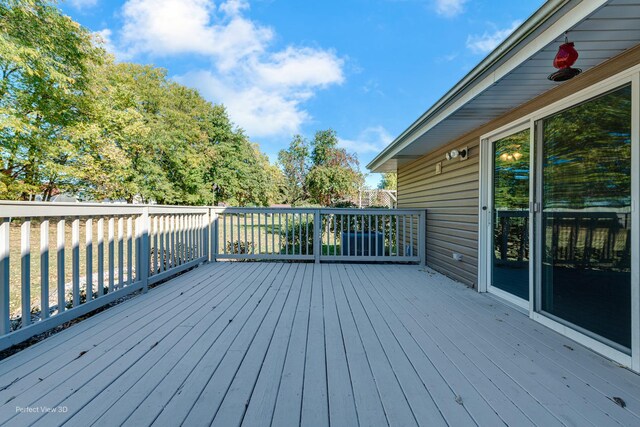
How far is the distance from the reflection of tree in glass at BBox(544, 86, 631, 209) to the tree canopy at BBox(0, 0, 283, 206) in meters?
10.0

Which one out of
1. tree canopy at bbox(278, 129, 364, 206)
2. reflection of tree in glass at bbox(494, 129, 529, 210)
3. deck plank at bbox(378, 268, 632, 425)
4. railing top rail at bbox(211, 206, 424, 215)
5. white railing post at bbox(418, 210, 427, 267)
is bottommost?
deck plank at bbox(378, 268, 632, 425)

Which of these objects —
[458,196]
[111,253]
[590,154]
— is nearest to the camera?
[590,154]

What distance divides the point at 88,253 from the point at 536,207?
388 centimetres

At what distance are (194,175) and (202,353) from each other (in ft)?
52.4

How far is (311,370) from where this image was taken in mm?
1623

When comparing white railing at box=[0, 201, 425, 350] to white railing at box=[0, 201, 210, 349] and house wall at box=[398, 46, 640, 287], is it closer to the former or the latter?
white railing at box=[0, 201, 210, 349]

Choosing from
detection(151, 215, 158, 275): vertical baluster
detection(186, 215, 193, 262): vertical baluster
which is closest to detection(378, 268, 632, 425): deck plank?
detection(151, 215, 158, 275): vertical baluster

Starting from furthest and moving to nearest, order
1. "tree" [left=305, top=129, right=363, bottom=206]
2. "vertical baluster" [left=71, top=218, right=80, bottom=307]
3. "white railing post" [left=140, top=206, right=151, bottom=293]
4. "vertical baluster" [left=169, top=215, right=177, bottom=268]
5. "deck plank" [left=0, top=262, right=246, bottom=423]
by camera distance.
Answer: "tree" [left=305, top=129, right=363, bottom=206], "vertical baluster" [left=169, top=215, right=177, bottom=268], "white railing post" [left=140, top=206, right=151, bottom=293], "vertical baluster" [left=71, top=218, right=80, bottom=307], "deck plank" [left=0, top=262, right=246, bottom=423]

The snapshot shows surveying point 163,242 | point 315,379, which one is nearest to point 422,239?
point 315,379

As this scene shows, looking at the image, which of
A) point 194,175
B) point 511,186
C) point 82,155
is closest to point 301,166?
point 194,175

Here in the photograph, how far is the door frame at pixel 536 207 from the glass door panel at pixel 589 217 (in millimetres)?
46

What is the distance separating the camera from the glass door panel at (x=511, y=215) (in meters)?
2.76

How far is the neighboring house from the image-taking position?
1.72 metres

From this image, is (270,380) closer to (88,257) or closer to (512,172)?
(88,257)
